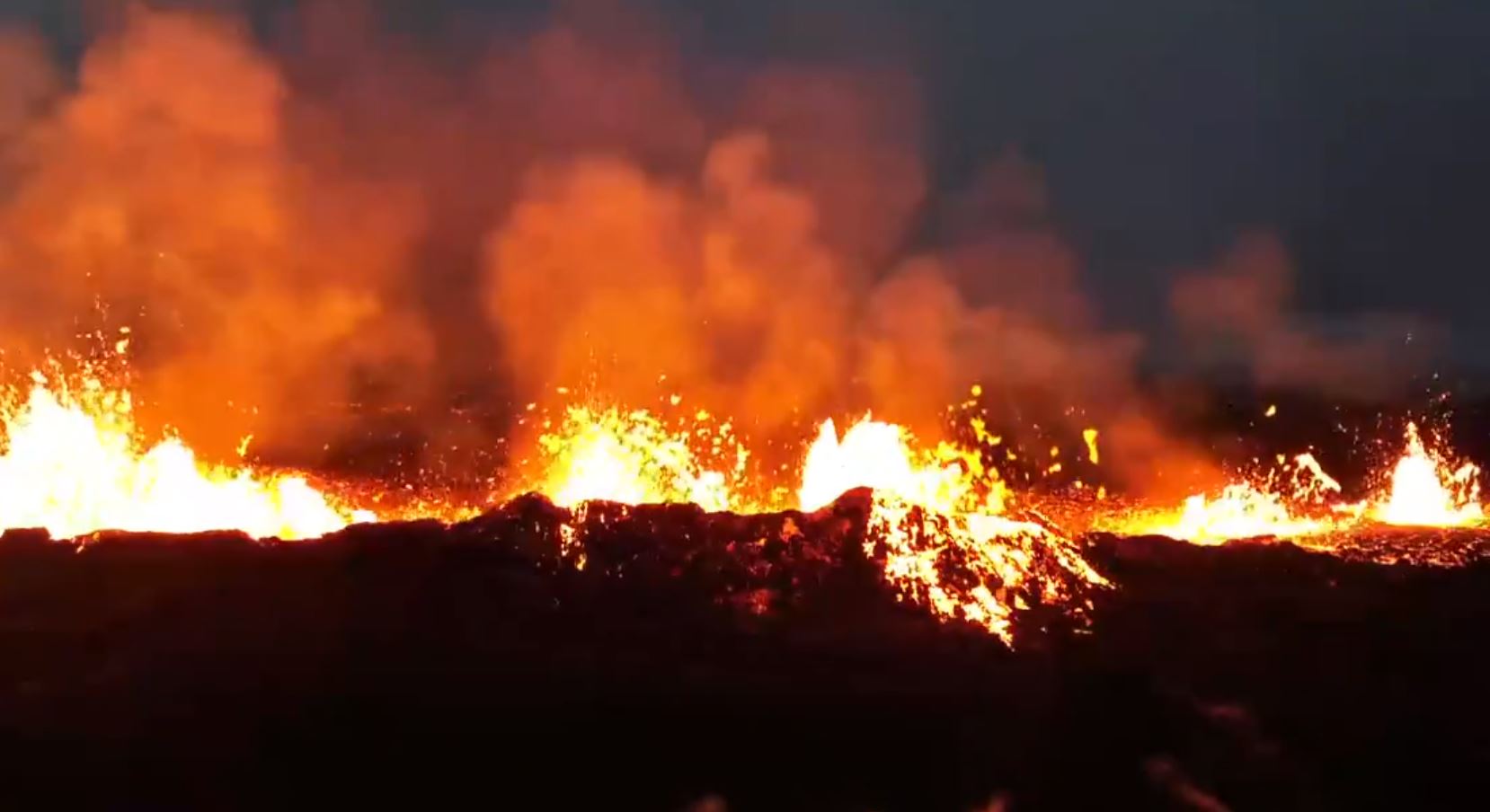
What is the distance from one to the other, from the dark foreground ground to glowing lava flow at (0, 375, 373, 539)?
2.27m

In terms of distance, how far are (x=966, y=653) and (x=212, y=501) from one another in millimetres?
9920

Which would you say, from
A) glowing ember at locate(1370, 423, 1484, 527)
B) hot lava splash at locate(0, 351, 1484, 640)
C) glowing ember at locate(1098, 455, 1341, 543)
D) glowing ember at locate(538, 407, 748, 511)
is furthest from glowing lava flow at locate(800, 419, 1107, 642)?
glowing ember at locate(1370, 423, 1484, 527)

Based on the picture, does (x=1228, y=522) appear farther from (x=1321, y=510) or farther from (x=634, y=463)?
(x=634, y=463)

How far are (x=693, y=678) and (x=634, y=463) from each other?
354 inches

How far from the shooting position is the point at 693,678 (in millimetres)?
11672

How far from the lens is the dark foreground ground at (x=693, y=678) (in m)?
10.2

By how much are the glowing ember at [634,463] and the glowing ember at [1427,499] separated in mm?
9674

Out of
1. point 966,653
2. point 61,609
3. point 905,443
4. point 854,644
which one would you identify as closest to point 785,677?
point 854,644

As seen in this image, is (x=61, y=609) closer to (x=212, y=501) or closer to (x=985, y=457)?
(x=212, y=501)

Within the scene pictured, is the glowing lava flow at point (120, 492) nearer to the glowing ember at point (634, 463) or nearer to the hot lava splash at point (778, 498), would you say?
the hot lava splash at point (778, 498)

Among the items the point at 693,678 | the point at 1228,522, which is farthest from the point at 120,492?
the point at 1228,522

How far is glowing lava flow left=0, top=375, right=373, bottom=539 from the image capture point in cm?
1598

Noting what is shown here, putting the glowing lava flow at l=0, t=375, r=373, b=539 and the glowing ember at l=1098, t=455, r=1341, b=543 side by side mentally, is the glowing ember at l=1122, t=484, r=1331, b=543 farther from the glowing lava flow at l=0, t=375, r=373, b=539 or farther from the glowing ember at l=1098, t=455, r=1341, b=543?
the glowing lava flow at l=0, t=375, r=373, b=539

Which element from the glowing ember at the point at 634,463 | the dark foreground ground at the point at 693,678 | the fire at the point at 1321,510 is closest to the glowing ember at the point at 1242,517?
the fire at the point at 1321,510
